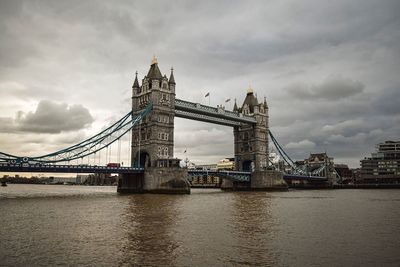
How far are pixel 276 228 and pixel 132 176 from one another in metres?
50.4

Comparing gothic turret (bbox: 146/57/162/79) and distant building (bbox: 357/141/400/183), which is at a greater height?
gothic turret (bbox: 146/57/162/79)

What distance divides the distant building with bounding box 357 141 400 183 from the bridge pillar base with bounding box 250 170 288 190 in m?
67.9

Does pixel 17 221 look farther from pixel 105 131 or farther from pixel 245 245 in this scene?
pixel 105 131

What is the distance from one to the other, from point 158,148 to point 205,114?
57.9ft

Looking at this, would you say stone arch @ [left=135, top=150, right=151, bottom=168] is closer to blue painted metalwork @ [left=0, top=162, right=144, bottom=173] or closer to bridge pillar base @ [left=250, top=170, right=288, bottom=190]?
blue painted metalwork @ [left=0, top=162, right=144, bottom=173]

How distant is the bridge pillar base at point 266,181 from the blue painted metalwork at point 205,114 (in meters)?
15.3

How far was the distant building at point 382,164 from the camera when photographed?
13984 cm

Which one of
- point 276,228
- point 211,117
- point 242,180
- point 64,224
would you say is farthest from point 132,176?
point 276,228

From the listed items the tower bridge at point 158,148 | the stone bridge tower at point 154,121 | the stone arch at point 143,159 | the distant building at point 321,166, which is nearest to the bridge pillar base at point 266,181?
the tower bridge at point 158,148

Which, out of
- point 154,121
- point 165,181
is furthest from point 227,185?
point 165,181

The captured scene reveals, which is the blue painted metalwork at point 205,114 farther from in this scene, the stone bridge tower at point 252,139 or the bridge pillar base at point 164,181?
the bridge pillar base at point 164,181

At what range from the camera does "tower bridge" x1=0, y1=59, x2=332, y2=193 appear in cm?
5872

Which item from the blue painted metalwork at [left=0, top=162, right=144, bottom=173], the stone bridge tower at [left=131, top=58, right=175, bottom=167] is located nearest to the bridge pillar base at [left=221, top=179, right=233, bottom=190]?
the stone bridge tower at [left=131, top=58, right=175, bottom=167]

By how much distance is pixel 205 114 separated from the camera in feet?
268
